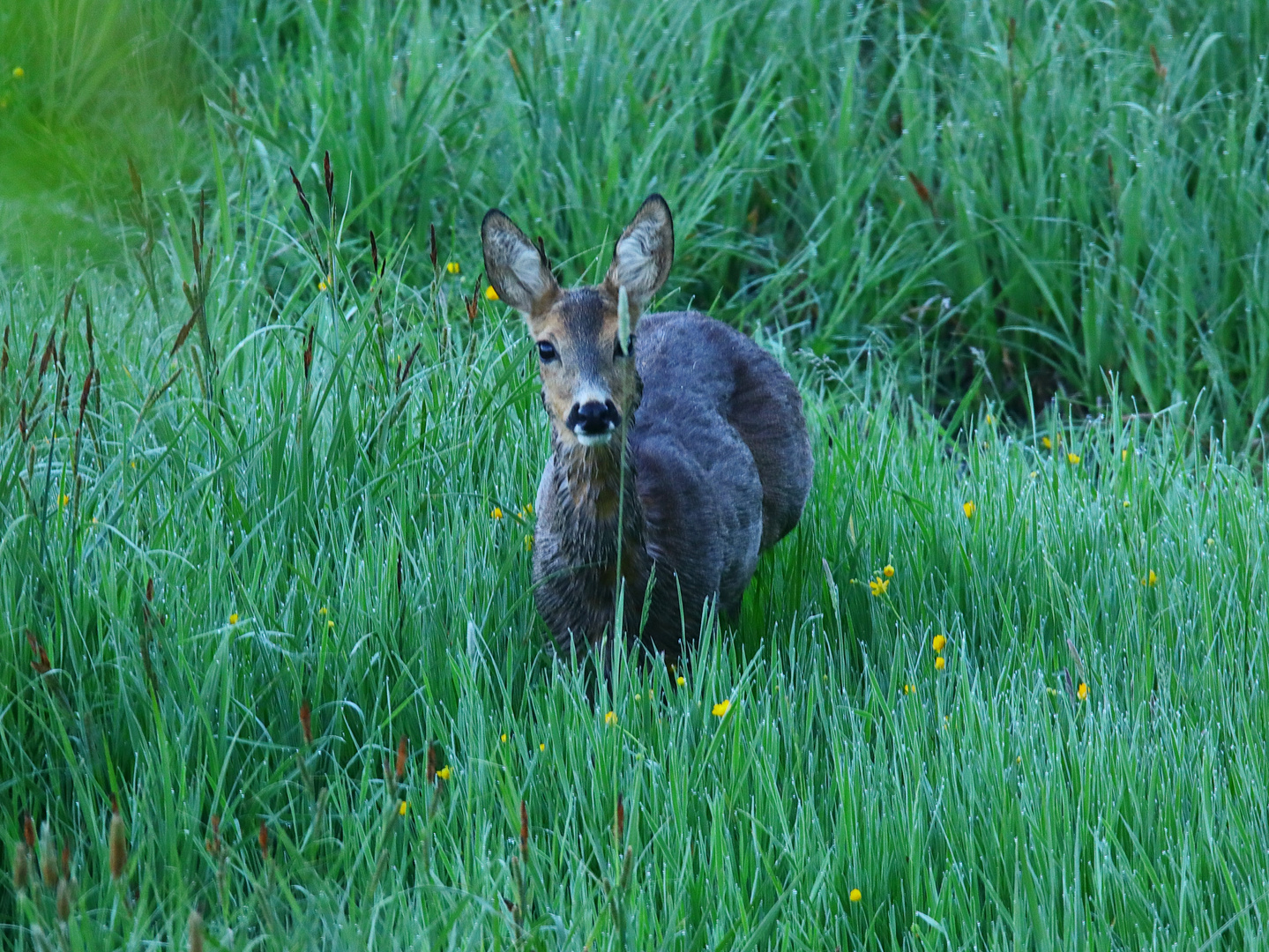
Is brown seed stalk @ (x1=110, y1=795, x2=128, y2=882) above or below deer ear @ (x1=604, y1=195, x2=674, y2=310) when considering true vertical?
below

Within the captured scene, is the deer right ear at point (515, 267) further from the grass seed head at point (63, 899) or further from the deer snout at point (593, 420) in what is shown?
the grass seed head at point (63, 899)

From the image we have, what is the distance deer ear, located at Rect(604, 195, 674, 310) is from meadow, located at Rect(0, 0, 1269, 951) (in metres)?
0.59

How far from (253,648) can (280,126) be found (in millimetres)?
3409

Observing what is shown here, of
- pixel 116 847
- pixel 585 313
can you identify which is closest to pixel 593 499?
pixel 585 313

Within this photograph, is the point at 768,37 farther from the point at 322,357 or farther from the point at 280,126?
the point at 322,357

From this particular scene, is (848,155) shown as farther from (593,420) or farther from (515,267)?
(593,420)

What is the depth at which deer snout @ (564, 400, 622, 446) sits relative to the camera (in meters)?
3.38

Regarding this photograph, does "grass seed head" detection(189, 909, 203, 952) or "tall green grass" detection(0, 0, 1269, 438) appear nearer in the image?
"grass seed head" detection(189, 909, 203, 952)

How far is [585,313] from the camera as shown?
143 inches

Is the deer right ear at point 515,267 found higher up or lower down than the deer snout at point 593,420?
higher up

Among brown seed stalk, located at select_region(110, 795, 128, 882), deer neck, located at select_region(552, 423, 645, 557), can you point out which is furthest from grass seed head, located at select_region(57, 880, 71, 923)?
deer neck, located at select_region(552, 423, 645, 557)

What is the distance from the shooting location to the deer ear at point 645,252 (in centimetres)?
372

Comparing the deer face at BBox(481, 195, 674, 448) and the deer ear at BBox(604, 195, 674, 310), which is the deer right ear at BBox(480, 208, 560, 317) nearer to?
the deer face at BBox(481, 195, 674, 448)

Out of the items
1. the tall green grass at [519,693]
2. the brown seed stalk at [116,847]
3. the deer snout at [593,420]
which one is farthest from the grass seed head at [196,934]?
the deer snout at [593,420]
